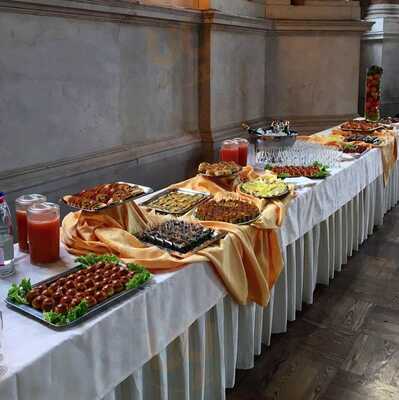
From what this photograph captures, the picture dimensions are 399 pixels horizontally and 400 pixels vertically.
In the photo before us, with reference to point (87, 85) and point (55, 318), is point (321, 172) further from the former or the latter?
point (55, 318)

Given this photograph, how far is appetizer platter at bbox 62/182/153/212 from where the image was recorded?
188 cm

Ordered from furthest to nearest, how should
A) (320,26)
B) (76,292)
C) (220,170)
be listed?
(320,26) → (220,170) → (76,292)

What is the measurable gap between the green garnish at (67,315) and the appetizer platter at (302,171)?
5.78 ft

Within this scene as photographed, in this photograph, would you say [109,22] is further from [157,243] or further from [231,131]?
[157,243]

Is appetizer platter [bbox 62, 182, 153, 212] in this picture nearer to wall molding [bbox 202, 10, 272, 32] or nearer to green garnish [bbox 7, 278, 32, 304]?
green garnish [bbox 7, 278, 32, 304]

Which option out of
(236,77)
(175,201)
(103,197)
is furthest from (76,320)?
(236,77)

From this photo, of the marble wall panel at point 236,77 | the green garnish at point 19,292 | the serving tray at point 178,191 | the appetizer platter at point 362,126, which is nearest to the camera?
the green garnish at point 19,292

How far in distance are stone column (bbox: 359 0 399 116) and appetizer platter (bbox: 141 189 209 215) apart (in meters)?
5.53

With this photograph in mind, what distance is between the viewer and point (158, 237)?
6.09ft

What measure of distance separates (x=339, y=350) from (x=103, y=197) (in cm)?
144

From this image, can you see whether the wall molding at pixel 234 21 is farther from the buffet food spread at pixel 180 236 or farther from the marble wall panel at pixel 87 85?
the buffet food spread at pixel 180 236

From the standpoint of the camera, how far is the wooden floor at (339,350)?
2258mm

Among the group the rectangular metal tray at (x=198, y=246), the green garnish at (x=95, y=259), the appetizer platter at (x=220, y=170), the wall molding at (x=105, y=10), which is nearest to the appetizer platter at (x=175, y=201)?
the appetizer platter at (x=220, y=170)

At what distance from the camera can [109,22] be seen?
12.0ft
